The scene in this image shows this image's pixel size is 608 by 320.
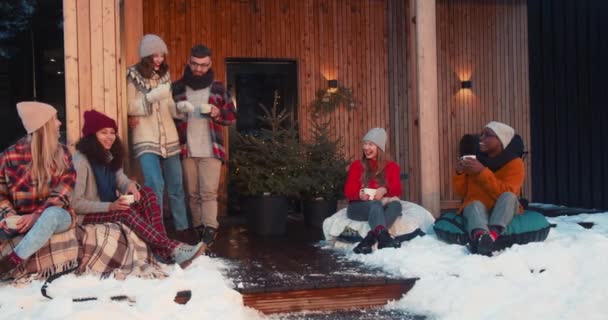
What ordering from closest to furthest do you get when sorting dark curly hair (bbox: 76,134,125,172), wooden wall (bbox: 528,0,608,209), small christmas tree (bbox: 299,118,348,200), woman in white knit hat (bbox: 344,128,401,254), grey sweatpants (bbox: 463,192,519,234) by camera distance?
1. dark curly hair (bbox: 76,134,125,172)
2. grey sweatpants (bbox: 463,192,519,234)
3. woman in white knit hat (bbox: 344,128,401,254)
4. small christmas tree (bbox: 299,118,348,200)
5. wooden wall (bbox: 528,0,608,209)

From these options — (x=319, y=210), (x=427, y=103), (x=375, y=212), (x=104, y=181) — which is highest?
(x=427, y=103)

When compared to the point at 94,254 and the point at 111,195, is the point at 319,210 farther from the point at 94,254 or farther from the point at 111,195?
the point at 94,254

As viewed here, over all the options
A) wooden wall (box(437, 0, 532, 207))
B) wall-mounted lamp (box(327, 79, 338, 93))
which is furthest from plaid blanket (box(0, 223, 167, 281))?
wooden wall (box(437, 0, 532, 207))

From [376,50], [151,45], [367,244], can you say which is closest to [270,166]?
[367,244]

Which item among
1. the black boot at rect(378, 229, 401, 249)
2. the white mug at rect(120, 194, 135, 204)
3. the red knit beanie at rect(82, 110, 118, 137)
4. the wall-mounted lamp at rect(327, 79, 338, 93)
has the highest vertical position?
the wall-mounted lamp at rect(327, 79, 338, 93)

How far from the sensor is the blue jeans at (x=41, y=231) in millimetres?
3902

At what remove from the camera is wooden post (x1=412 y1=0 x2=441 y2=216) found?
6.48 metres

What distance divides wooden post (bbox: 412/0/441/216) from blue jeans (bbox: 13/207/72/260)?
145 inches

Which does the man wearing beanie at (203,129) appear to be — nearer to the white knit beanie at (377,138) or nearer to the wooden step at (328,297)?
the white knit beanie at (377,138)

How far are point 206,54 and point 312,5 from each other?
3541 millimetres

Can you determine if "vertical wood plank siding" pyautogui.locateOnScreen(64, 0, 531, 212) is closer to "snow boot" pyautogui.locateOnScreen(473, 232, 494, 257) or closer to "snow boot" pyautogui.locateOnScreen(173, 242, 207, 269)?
"snow boot" pyautogui.locateOnScreen(473, 232, 494, 257)

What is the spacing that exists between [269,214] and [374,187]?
1373 mm

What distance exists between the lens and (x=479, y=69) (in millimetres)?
9156

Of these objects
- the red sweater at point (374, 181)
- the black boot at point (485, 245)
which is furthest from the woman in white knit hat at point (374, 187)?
the black boot at point (485, 245)
